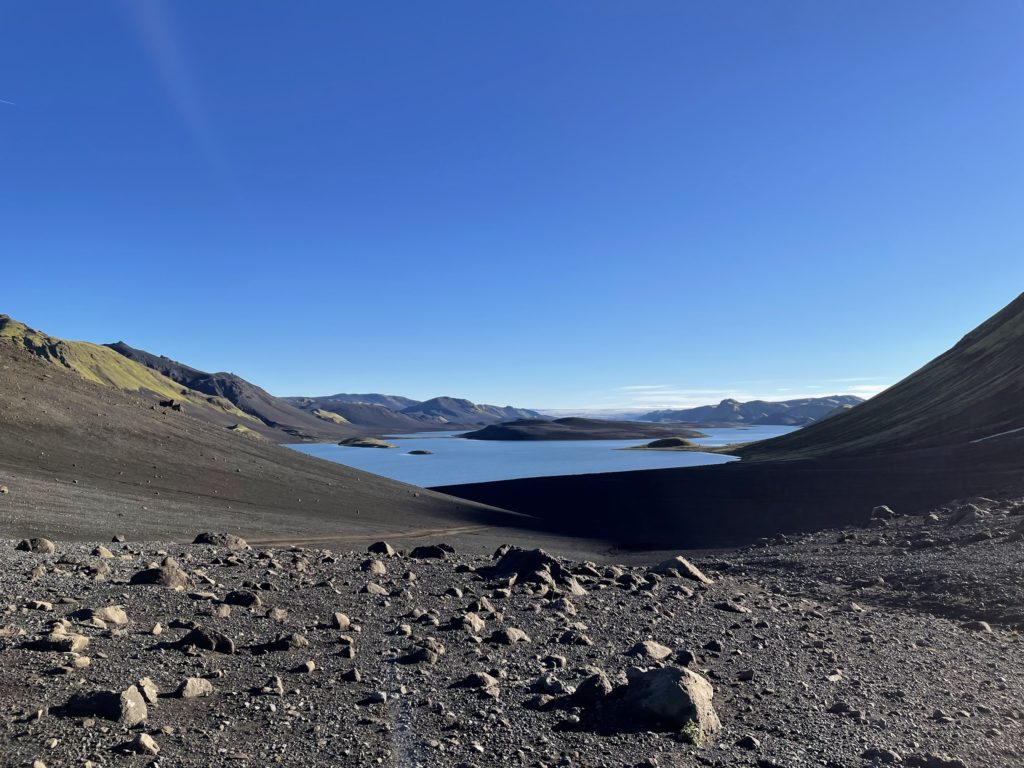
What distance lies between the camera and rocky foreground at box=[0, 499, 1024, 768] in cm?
769

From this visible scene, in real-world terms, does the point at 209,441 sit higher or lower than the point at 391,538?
higher

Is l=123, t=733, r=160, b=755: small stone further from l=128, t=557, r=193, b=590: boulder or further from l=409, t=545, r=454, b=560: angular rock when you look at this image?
l=409, t=545, r=454, b=560: angular rock

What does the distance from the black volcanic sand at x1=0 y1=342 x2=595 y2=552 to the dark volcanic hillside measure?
155 feet

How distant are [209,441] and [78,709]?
4760 cm

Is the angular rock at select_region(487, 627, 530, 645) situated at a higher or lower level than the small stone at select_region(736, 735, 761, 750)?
higher

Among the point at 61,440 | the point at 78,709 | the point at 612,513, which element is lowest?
the point at 612,513

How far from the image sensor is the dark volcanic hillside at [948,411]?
6681 cm

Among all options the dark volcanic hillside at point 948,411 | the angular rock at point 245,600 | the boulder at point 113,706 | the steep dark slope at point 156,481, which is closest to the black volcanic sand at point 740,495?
the dark volcanic hillside at point 948,411

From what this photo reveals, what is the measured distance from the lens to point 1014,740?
30.6 ft

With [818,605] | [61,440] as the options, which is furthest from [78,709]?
[61,440]

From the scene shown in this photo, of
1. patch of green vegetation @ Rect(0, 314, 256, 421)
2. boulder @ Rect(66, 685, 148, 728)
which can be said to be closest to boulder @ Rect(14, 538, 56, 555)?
boulder @ Rect(66, 685, 148, 728)

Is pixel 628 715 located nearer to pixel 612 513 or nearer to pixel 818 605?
pixel 818 605

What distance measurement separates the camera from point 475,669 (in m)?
10.6

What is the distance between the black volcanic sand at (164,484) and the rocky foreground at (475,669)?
46.1 feet
